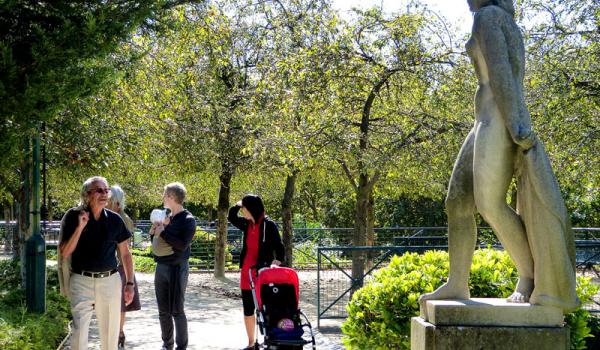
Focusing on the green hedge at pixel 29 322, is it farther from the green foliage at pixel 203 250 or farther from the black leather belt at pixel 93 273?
the green foliage at pixel 203 250

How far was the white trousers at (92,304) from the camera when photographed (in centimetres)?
723

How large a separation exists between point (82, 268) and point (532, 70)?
991cm

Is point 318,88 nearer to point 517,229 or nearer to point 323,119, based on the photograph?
point 323,119

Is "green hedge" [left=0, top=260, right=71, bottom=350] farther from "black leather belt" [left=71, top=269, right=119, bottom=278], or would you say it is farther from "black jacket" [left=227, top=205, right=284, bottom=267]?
"black jacket" [left=227, top=205, right=284, bottom=267]

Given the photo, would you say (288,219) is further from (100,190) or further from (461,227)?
(461,227)

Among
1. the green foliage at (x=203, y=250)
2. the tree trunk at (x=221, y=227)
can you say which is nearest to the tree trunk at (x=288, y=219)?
the tree trunk at (x=221, y=227)

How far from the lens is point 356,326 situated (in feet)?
24.1

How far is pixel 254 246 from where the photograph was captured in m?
9.01

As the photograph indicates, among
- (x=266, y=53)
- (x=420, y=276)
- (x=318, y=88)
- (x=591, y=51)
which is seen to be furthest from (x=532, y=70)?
(x=420, y=276)

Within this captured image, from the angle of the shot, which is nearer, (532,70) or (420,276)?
(420,276)

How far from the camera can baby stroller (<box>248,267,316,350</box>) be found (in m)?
7.94

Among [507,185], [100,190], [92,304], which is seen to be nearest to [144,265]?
[92,304]

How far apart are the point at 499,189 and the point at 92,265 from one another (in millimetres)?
3855

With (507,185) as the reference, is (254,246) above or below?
below
